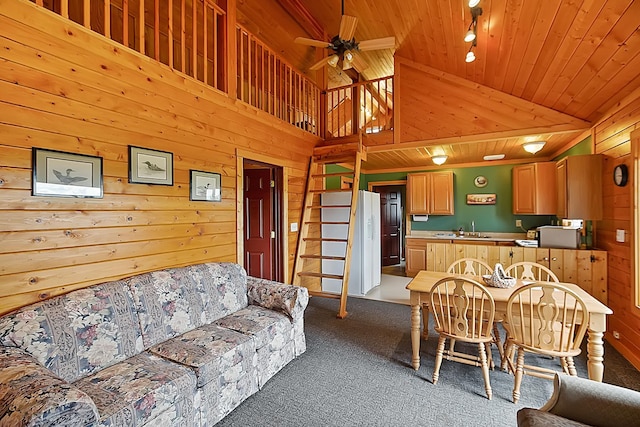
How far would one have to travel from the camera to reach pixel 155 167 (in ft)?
8.32

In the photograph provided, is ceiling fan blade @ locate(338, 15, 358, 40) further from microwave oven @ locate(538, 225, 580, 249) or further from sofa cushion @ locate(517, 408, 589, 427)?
microwave oven @ locate(538, 225, 580, 249)

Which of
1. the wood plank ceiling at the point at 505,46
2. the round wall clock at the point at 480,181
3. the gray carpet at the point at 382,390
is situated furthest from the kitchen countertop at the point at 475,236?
the gray carpet at the point at 382,390

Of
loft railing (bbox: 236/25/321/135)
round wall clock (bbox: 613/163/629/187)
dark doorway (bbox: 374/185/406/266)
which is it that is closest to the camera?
round wall clock (bbox: 613/163/629/187)

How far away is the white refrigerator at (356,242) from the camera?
483cm

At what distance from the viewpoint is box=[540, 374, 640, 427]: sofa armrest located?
1.18 metres

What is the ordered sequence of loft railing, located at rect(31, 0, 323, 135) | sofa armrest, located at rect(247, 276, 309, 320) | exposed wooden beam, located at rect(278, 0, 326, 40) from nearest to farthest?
loft railing, located at rect(31, 0, 323, 135) → sofa armrest, located at rect(247, 276, 309, 320) → exposed wooden beam, located at rect(278, 0, 326, 40)

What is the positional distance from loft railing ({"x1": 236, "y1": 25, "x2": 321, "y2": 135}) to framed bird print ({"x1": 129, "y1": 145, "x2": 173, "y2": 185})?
5.15 feet

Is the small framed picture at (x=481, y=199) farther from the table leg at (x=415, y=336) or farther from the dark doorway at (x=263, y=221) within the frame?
the table leg at (x=415, y=336)

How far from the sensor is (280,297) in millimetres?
2770

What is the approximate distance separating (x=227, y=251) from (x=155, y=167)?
3.90ft

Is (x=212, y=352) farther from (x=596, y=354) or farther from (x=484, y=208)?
(x=484, y=208)

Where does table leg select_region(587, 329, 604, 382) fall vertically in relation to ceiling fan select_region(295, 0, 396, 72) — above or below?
below

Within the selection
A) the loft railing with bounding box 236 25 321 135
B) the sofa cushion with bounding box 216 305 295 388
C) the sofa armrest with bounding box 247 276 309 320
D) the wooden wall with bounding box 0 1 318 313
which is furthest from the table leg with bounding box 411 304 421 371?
the loft railing with bounding box 236 25 321 135

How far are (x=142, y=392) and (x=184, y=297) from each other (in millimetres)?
919
